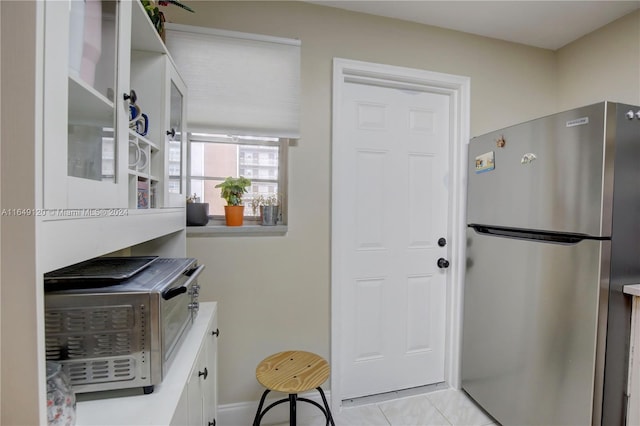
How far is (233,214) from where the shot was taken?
169 cm

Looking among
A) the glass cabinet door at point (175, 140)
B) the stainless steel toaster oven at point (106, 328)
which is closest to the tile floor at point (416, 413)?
the stainless steel toaster oven at point (106, 328)

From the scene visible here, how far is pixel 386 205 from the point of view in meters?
2.01

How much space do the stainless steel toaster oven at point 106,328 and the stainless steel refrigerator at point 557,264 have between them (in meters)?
1.69

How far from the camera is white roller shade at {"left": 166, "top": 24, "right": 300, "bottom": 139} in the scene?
1567mm

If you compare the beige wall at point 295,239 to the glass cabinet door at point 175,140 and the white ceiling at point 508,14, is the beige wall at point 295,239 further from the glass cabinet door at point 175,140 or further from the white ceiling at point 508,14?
the glass cabinet door at point 175,140

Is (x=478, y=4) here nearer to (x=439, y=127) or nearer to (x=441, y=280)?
(x=439, y=127)

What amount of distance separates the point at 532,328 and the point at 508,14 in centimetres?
190

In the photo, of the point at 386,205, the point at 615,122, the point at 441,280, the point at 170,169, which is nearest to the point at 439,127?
the point at 386,205

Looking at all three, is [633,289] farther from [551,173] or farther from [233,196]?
[233,196]

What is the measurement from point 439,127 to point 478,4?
0.74m

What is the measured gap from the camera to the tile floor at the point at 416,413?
5.86ft

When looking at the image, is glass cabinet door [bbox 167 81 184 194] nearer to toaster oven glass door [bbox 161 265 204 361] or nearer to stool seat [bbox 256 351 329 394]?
toaster oven glass door [bbox 161 265 204 361]

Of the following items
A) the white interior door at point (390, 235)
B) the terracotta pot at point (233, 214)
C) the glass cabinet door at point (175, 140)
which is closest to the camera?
the glass cabinet door at point (175, 140)

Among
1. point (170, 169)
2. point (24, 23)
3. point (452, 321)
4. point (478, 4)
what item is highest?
point (478, 4)
